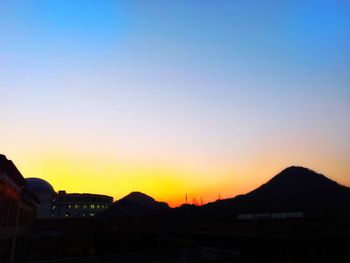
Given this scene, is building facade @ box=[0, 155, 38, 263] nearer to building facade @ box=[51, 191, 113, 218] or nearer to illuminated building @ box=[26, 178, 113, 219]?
illuminated building @ box=[26, 178, 113, 219]

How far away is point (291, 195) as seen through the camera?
123 meters

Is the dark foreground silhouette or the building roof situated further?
the dark foreground silhouette

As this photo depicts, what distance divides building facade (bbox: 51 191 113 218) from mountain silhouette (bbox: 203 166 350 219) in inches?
1647

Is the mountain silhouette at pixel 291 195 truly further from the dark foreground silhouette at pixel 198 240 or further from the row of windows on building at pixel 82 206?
the row of windows on building at pixel 82 206

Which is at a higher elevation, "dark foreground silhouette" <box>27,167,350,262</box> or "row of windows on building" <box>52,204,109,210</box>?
"row of windows on building" <box>52,204,109,210</box>

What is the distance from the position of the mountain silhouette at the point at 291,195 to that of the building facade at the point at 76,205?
41.8 meters

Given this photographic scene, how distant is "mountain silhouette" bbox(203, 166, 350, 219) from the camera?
348 feet

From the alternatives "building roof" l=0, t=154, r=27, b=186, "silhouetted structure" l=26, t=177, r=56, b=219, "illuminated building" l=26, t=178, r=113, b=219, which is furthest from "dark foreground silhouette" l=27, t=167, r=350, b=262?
"illuminated building" l=26, t=178, r=113, b=219

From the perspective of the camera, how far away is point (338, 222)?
4153 centimetres

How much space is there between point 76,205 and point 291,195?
78602 mm

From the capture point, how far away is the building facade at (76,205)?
125875mm

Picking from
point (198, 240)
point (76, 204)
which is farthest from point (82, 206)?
point (198, 240)

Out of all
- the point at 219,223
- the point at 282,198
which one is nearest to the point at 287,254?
the point at 219,223

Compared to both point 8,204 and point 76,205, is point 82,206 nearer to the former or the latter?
point 76,205
